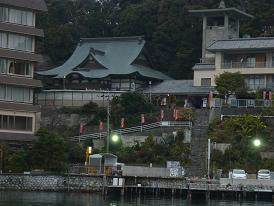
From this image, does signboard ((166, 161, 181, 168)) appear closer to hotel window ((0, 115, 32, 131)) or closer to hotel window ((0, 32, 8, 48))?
hotel window ((0, 115, 32, 131))

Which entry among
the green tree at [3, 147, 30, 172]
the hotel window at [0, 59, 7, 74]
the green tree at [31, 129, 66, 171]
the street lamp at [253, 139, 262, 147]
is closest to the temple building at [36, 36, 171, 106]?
the hotel window at [0, 59, 7, 74]

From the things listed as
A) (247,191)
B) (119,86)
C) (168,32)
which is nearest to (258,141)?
(247,191)

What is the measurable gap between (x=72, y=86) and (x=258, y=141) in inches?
1110

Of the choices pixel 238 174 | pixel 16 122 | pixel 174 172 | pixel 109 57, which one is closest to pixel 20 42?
pixel 16 122

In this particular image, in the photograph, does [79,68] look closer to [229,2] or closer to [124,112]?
[124,112]

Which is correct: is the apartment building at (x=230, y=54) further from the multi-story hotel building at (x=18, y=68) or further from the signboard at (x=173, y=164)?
the multi-story hotel building at (x=18, y=68)

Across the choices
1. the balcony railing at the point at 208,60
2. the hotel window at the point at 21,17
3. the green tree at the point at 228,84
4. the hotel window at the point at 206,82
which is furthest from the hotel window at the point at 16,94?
the balcony railing at the point at 208,60

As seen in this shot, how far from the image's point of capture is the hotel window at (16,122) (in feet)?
246

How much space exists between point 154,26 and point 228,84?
23.6 metres

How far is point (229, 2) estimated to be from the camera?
107 meters

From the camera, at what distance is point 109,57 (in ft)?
325

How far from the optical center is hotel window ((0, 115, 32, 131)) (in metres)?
75.0

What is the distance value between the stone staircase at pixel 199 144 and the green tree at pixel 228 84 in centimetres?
416

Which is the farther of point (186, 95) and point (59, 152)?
point (186, 95)
